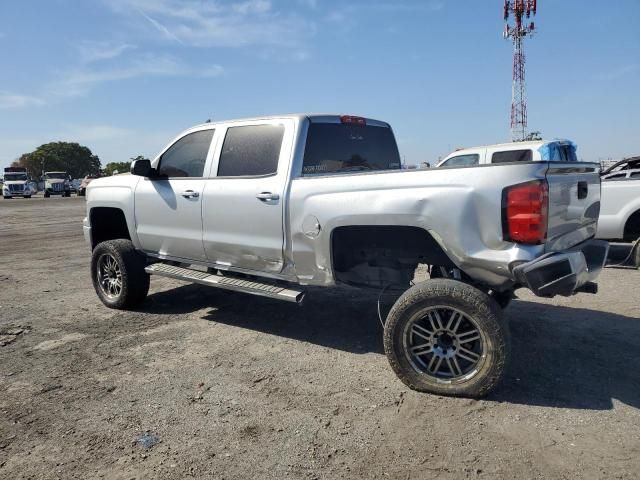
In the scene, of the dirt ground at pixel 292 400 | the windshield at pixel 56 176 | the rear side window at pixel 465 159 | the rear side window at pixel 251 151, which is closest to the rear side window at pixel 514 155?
the rear side window at pixel 465 159

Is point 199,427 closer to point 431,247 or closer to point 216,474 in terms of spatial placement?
point 216,474

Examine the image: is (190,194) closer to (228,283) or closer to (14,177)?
(228,283)

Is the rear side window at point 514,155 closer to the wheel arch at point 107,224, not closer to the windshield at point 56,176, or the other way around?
the wheel arch at point 107,224

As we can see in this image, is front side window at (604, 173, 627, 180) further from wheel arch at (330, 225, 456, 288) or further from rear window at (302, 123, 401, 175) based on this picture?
wheel arch at (330, 225, 456, 288)

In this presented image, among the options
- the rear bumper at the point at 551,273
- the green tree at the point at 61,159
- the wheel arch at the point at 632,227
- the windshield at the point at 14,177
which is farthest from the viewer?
the green tree at the point at 61,159

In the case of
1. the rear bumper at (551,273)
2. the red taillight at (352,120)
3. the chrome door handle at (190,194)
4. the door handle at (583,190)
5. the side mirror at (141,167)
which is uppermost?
the red taillight at (352,120)

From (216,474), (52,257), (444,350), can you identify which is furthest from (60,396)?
(52,257)

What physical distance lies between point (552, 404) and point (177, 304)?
4.35 m

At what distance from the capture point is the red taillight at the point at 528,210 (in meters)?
3.05

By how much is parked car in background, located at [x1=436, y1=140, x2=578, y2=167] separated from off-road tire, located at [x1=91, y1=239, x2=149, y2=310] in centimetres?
576

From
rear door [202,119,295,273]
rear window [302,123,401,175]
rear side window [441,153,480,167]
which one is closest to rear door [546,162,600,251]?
rear window [302,123,401,175]

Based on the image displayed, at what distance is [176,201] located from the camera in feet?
16.9

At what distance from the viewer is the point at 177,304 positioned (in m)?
6.05

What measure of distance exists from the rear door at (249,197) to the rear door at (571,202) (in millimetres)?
2098
